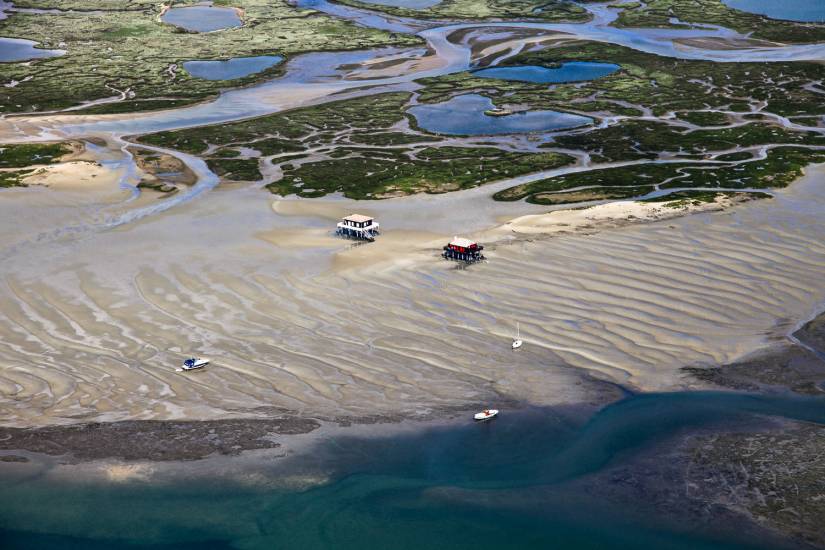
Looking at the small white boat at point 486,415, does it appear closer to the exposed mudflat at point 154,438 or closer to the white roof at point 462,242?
the exposed mudflat at point 154,438

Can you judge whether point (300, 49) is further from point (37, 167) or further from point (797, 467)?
point (797, 467)

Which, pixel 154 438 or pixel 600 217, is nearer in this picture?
pixel 154 438

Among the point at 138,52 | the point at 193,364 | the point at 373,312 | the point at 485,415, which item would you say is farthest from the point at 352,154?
the point at 138,52

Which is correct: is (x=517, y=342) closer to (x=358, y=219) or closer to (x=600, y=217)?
(x=358, y=219)

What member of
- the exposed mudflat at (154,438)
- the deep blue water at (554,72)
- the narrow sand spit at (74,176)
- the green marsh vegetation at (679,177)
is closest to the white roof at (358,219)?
the green marsh vegetation at (679,177)

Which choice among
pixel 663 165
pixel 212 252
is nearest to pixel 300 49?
pixel 663 165
